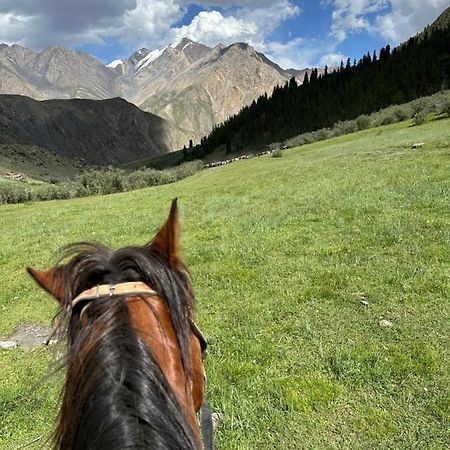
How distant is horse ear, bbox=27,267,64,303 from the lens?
7.70 feet

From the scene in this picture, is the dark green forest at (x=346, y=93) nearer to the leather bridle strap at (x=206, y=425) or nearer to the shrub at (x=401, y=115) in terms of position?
the shrub at (x=401, y=115)

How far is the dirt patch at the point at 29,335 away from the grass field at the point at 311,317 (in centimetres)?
31

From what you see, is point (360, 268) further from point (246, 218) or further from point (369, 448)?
point (246, 218)

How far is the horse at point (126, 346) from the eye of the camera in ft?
5.49

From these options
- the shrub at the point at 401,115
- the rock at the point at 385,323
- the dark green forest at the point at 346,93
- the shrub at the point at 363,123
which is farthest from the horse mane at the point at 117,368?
the dark green forest at the point at 346,93

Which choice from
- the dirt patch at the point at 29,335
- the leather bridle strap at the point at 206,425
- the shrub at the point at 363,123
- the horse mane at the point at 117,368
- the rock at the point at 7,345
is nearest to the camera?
the horse mane at the point at 117,368

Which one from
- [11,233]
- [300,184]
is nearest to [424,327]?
[300,184]

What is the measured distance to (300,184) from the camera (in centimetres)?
2241

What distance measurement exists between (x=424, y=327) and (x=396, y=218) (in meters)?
6.29

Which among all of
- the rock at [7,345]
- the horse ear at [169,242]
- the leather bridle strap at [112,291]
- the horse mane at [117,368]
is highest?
the horse ear at [169,242]

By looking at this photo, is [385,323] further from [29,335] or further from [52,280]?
[29,335]

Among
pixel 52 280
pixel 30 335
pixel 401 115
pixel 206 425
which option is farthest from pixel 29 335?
pixel 401 115

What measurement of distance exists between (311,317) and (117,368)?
661 centimetres

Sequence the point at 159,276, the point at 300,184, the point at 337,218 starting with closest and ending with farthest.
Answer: the point at 159,276
the point at 337,218
the point at 300,184
